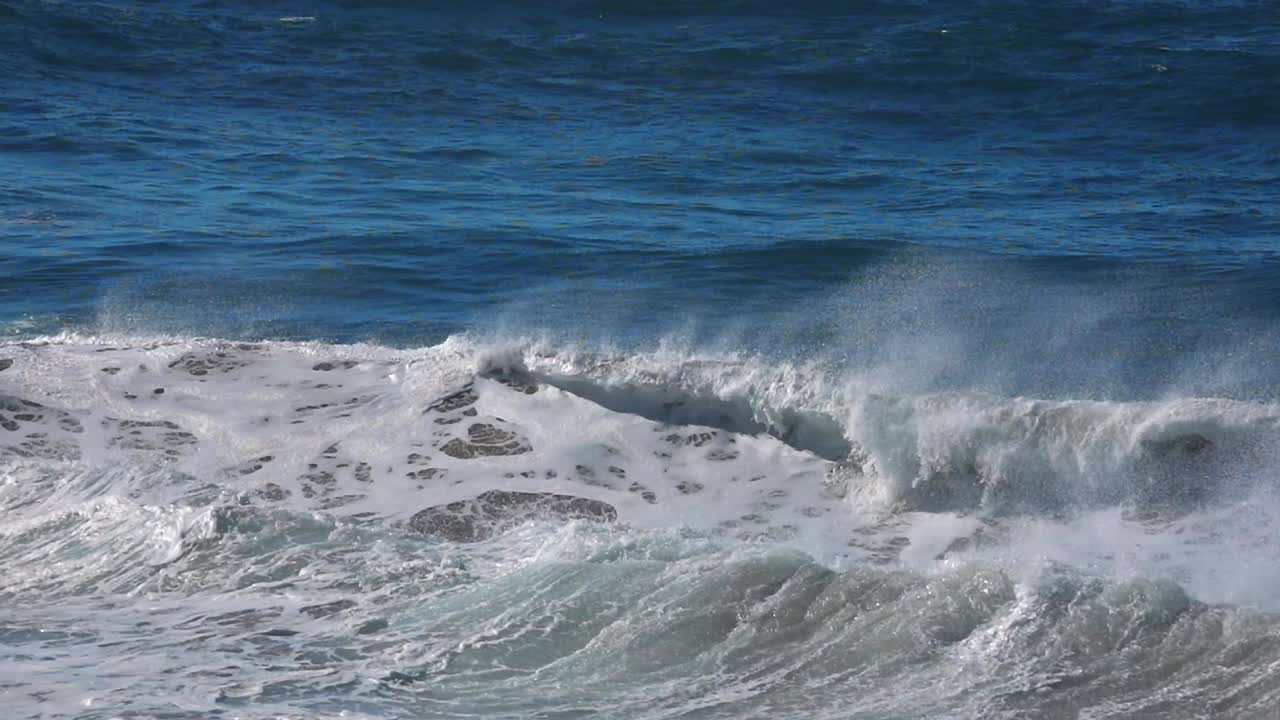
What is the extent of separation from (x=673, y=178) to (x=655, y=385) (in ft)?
21.9

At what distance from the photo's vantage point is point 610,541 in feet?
22.0

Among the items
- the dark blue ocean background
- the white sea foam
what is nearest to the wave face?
the white sea foam

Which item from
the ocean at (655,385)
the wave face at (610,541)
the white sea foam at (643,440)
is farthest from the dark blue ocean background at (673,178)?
the wave face at (610,541)

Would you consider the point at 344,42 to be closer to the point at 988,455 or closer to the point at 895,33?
the point at 895,33

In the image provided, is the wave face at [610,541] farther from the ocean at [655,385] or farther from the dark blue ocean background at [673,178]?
the dark blue ocean background at [673,178]

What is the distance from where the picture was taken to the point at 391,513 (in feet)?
24.8

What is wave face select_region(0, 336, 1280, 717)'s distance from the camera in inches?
223

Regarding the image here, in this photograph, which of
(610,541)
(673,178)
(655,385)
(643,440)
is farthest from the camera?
(673,178)

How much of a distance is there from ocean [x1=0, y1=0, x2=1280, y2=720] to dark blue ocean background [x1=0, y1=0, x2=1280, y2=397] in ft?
0.21

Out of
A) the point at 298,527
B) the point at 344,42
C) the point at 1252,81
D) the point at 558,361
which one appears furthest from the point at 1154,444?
the point at 344,42

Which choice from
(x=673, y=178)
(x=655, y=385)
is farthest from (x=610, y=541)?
(x=673, y=178)

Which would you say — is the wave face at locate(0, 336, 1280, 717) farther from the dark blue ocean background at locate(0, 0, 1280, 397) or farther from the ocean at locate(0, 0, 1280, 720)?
the dark blue ocean background at locate(0, 0, 1280, 397)

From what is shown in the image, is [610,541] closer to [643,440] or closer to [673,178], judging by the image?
[643,440]

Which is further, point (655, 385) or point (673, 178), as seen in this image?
point (673, 178)
